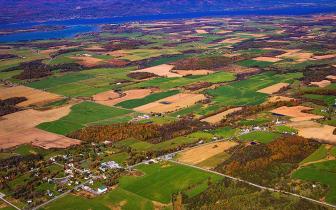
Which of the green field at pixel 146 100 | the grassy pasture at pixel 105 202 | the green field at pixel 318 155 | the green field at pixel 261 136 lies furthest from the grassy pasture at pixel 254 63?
the grassy pasture at pixel 105 202

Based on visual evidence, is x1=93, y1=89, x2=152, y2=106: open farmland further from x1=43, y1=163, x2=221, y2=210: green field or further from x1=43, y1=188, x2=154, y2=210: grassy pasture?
x1=43, y1=188, x2=154, y2=210: grassy pasture

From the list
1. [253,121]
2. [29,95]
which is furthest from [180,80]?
[253,121]

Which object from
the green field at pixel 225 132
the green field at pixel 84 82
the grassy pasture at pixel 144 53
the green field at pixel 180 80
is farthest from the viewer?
the grassy pasture at pixel 144 53

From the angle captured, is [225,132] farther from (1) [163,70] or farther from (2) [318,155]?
(1) [163,70]

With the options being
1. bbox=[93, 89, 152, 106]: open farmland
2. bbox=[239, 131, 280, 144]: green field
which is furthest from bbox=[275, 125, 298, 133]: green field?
bbox=[93, 89, 152, 106]: open farmland

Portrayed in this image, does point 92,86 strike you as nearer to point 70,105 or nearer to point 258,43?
point 70,105

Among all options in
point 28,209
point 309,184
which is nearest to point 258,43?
point 309,184

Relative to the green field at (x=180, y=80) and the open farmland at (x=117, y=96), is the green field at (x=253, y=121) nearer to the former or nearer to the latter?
the open farmland at (x=117, y=96)
